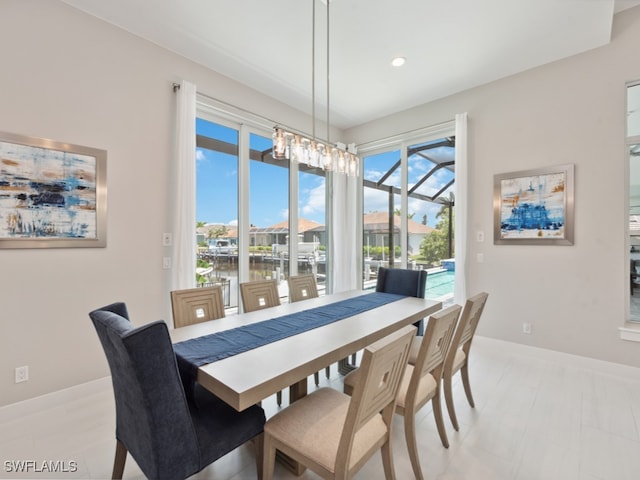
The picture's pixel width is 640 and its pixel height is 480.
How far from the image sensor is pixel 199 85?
10.4ft

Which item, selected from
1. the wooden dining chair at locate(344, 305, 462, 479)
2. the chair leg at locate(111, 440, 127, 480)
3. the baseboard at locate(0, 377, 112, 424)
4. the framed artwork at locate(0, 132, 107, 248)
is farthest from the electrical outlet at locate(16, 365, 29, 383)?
the wooden dining chair at locate(344, 305, 462, 479)

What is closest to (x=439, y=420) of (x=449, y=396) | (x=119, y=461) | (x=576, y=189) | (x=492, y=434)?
(x=449, y=396)

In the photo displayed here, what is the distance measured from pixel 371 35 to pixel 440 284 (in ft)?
10.5

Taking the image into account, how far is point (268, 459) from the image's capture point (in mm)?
1363

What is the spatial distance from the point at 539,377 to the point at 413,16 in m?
3.45

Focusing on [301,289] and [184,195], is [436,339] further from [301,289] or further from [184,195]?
[184,195]

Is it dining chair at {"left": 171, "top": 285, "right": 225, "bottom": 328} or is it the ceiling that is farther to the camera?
the ceiling

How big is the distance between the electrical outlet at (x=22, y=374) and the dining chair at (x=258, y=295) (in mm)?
1615

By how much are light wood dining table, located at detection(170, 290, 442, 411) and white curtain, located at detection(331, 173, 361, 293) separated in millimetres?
2366

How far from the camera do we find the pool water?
4.05 meters

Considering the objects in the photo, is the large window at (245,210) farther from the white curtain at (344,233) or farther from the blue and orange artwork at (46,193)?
the blue and orange artwork at (46,193)

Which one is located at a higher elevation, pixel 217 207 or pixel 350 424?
pixel 217 207

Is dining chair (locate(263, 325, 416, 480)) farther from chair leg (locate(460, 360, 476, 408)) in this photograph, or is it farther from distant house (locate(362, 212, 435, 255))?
distant house (locate(362, 212, 435, 255))

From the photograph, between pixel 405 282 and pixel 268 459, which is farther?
pixel 405 282
